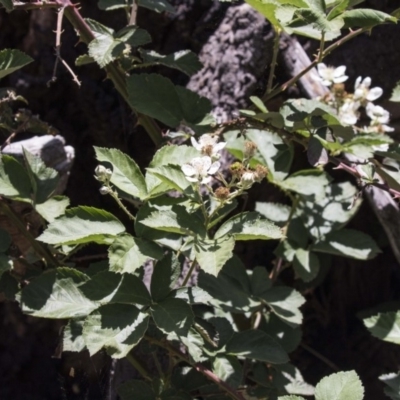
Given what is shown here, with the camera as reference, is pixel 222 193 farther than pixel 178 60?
No

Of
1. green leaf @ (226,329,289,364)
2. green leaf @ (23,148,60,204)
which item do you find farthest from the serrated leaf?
green leaf @ (226,329,289,364)

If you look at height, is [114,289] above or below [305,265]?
above

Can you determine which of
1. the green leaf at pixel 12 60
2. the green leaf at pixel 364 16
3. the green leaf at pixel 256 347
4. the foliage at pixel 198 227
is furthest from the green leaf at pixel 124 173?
the green leaf at pixel 364 16

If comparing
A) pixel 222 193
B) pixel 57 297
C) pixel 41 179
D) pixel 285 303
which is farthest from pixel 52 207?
pixel 285 303

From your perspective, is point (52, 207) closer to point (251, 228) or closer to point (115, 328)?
point (115, 328)

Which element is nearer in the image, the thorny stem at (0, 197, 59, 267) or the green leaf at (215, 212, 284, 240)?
the green leaf at (215, 212, 284, 240)

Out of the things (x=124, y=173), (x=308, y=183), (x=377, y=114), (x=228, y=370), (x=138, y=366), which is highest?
(x=124, y=173)

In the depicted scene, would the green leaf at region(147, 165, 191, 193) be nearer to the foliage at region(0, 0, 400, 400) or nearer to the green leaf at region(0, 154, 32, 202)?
the foliage at region(0, 0, 400, 400)

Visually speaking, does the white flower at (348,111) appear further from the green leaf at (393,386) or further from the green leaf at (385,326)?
the green leaf at (393,386)
